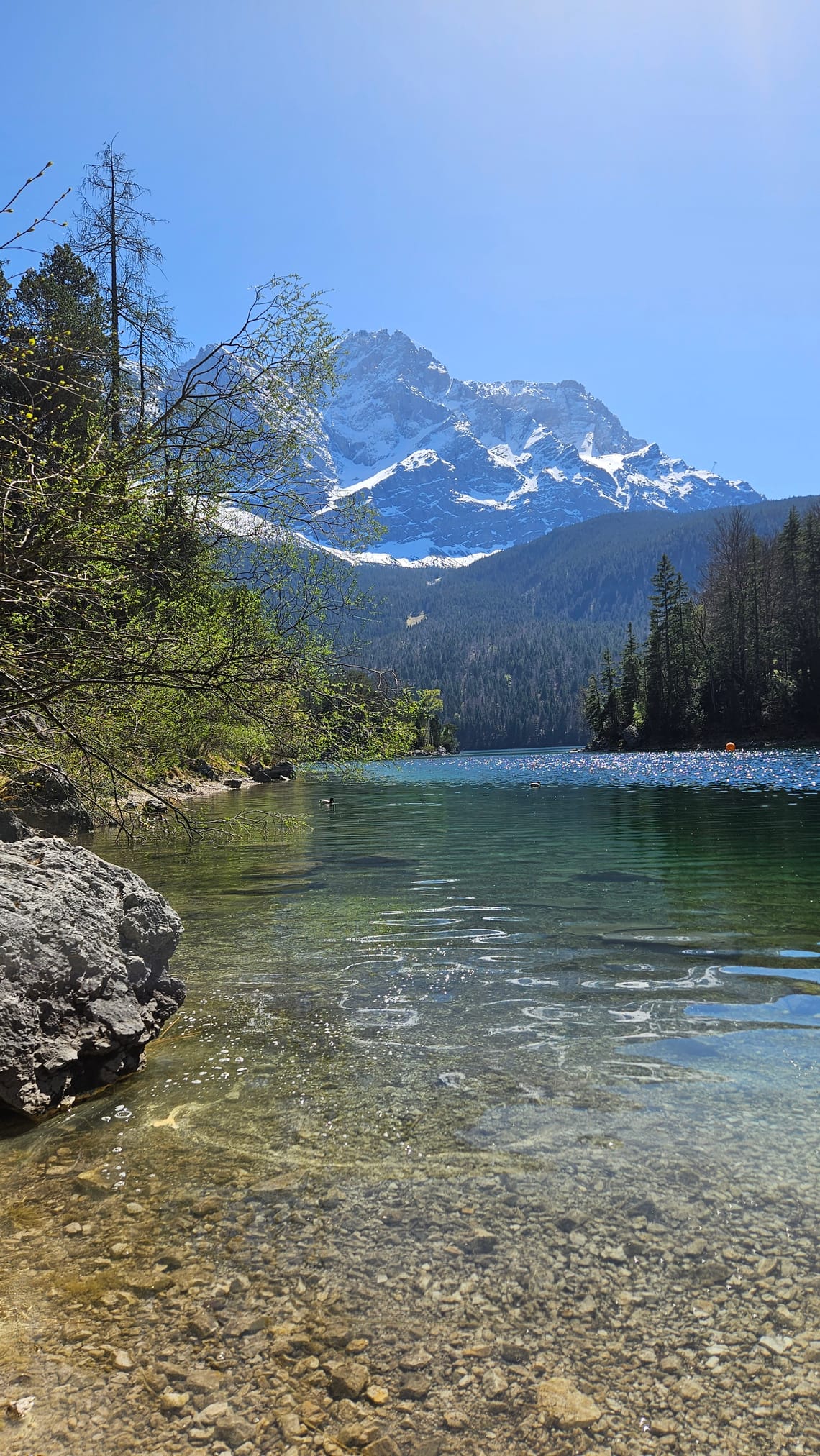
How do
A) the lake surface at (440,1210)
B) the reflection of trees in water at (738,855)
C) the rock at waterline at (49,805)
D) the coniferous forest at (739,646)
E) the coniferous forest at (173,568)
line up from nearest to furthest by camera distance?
the lake surface at (440,1210) < the coniferous forest at (173,568) < the reflection of trees in water at (738,855) < the rock at waterline at (49,805) < the coniferous forest at (739,646)

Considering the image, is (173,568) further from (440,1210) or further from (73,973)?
(440,1210)

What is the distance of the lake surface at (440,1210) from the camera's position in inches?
124

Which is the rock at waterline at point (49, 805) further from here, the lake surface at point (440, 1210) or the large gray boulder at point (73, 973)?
the large gray boulder at point (73, 973)

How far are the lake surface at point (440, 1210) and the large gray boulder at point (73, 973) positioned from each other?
1.18ft

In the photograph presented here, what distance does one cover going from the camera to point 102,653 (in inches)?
235

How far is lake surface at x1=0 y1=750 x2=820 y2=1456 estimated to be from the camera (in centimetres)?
315

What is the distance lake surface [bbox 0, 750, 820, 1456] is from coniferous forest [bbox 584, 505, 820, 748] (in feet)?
267

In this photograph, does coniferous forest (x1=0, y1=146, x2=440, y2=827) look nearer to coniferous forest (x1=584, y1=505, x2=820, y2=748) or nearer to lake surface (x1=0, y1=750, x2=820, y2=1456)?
lake surface (x1=0, y1=750, x2=820, y2=1456)

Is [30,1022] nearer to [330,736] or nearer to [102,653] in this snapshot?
[102,653]

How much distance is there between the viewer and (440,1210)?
4.53 metres

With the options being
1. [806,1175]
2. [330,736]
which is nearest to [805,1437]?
[806,1175]

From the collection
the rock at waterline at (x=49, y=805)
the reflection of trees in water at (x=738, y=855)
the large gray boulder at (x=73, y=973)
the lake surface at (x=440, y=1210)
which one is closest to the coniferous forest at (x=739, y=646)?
the reflection of trees in water at (x=738, y=855)

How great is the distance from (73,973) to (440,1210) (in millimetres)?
3833

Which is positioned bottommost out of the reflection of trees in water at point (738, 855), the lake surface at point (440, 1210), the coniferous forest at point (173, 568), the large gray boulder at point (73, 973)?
the reflection of trees in water at point (738, 855)
